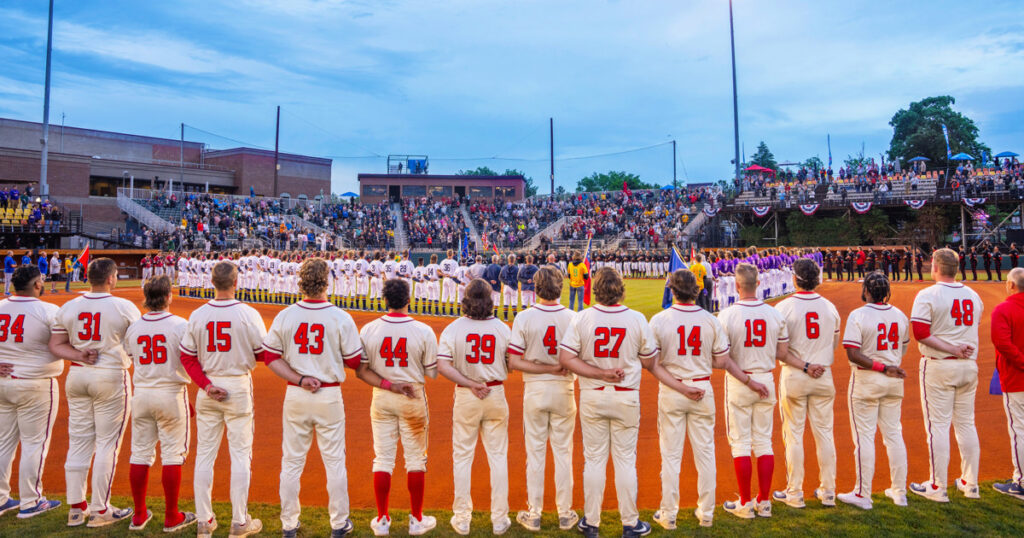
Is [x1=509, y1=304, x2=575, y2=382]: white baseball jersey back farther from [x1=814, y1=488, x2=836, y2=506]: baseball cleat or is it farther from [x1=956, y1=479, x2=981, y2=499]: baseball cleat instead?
[x1=956, y1=479, x2=981, y2=499]: baseball cleat

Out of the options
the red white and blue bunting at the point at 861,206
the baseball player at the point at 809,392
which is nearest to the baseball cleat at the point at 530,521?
the baseball player at the point at 809,392

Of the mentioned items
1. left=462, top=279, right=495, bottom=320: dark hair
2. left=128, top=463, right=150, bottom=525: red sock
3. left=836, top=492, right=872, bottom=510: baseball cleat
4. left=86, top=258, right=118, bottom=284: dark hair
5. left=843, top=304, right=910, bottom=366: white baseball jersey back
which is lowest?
left=836, top=492, right=872, bottom=510: baseball cleat

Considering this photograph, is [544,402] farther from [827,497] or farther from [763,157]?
[763,157]

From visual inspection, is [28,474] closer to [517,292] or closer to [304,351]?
[304,351]

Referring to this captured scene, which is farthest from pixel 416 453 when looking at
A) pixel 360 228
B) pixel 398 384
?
pixel 360 228

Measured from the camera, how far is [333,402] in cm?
476

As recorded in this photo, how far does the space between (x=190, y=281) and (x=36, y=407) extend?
21.2 m

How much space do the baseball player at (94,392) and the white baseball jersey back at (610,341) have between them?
385cm

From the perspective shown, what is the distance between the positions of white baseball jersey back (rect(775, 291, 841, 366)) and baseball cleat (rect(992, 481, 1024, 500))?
2.21 meters

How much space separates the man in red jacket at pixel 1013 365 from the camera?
5574mm

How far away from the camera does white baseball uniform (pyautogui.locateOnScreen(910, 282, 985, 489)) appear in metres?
5.55

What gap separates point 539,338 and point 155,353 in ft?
10.2

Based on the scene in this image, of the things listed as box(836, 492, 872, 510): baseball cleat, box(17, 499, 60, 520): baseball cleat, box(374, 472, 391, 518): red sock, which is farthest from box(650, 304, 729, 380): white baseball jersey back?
box(17, 499, 60, 520): baseball cleat

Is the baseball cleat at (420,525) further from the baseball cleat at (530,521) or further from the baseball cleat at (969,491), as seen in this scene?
the baseball cleat at (969,491)
